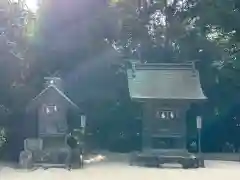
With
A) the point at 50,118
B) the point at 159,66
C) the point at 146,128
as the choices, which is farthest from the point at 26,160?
the point at 159,66

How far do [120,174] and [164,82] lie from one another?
5219mm

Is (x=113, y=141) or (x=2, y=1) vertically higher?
(x=2, y=1)

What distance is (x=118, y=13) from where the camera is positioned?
72.9 ft

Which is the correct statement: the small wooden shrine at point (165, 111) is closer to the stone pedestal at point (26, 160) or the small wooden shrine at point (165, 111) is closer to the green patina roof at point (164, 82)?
the green patina roof at point (164, 82)

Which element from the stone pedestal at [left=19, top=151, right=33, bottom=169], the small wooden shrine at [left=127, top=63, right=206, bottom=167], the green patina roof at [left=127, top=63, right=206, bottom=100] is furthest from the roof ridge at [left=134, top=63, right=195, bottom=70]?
the stone pedestal at [left=19, top=151, right=33, bottom=169]

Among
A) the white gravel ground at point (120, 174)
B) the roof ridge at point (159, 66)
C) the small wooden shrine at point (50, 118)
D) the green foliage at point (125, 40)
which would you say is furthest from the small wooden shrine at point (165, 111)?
the green foliage at point (125, 40)

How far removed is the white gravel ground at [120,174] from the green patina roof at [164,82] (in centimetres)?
255

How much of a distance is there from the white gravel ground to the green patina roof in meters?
2.55

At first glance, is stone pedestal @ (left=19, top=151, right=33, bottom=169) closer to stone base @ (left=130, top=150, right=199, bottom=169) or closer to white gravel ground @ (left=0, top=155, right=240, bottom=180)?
white gravel ground @ (left=0, top=155, right=240, bottom=180)

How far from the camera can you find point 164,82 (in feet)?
57.8

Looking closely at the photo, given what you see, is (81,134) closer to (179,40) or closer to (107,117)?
(107,117)

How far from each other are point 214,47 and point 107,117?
5.33 m

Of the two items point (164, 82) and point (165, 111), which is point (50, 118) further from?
point (164, 82)

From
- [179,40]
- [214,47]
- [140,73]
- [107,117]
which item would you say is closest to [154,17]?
[179,40]
